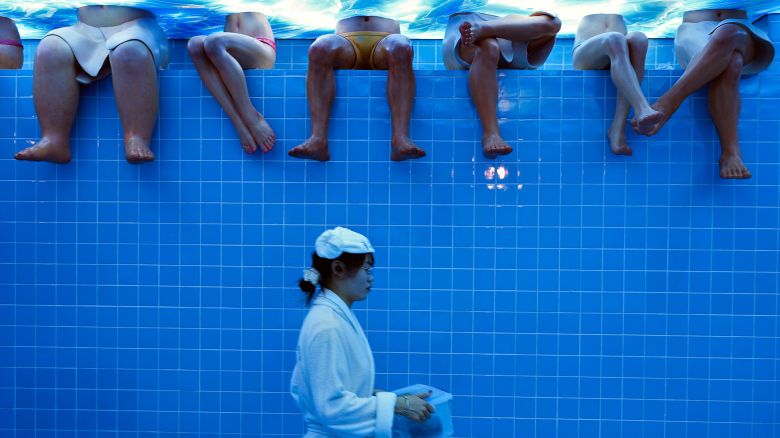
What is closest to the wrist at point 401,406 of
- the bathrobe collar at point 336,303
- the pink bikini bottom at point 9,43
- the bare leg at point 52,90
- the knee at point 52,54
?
the bathrobe collar at point 336,303

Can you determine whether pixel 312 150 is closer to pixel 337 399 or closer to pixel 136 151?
pixel 136 151

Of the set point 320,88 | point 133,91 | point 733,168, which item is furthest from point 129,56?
point 733,168

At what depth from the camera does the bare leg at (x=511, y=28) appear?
4285 millimetres

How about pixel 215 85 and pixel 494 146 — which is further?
pixel 215 85

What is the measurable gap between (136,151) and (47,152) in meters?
0.48

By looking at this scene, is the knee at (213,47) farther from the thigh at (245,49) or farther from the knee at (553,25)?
the knee at (553,25)

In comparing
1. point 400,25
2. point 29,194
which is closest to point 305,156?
point 400,25

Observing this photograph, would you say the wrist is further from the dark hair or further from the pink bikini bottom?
the pink bikini bottom

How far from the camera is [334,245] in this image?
246 cm

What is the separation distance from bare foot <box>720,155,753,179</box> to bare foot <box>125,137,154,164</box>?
301 cm

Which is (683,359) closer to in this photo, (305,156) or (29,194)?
(305,156)

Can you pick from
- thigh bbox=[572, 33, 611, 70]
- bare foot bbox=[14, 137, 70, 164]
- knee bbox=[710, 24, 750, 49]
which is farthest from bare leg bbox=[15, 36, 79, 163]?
knee bbox=[710, 24, 750, 49]

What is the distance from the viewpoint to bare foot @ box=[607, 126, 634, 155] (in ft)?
14.3

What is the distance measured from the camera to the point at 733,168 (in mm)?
4266
